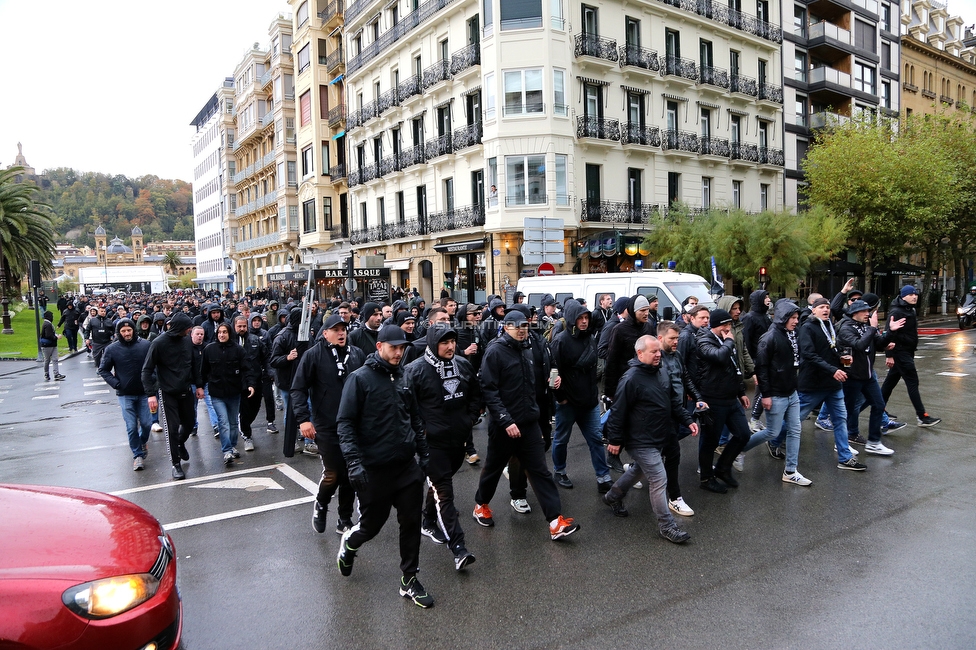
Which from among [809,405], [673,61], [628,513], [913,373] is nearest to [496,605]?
[628,513]

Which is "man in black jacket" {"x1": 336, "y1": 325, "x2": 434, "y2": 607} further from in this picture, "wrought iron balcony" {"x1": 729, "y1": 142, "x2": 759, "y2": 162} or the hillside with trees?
the hillside with trees

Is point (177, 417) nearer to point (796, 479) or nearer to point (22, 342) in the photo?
point (796, 479)

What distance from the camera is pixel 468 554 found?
197 inches

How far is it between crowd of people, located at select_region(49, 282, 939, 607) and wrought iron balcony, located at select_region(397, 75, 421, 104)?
23.0 m

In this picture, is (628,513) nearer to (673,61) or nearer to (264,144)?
(673,61)

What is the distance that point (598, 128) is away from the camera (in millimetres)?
26531

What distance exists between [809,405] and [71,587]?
7212 millimetres

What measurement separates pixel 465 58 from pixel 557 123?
5.26 m

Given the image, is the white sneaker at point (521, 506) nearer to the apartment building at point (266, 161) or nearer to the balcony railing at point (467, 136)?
the balcony railing at point (467, 136)

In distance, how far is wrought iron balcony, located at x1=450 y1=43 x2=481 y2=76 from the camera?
26.4 meters

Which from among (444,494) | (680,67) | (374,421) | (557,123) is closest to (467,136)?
(557,123)

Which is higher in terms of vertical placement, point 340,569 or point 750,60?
point 750,60

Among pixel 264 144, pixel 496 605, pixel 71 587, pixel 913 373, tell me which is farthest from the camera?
pixel 264 144

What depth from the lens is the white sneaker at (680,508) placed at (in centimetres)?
604
